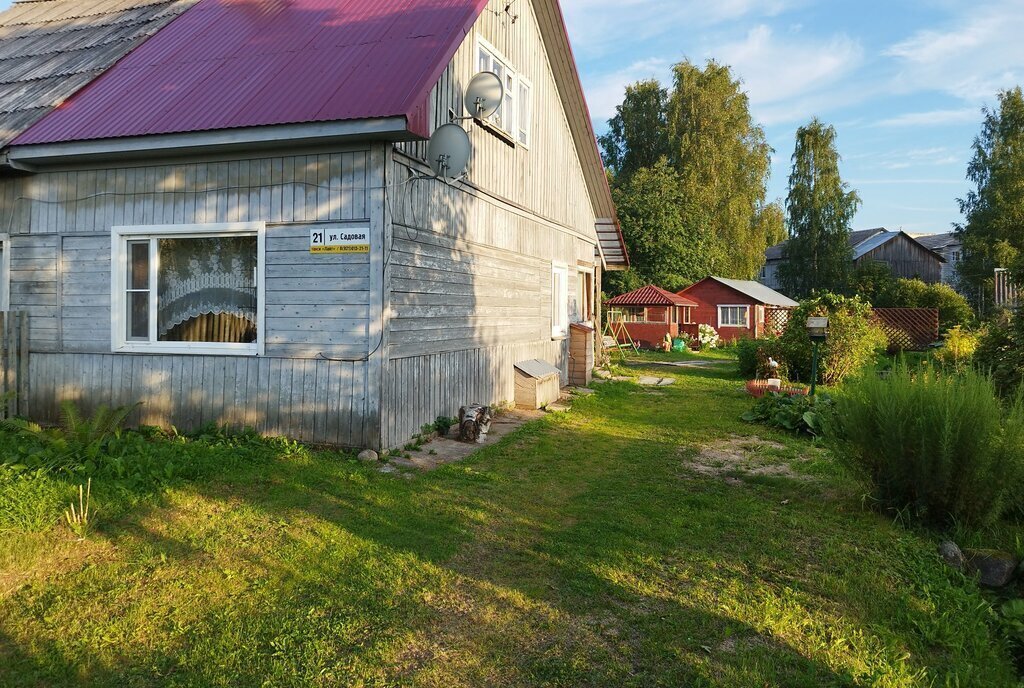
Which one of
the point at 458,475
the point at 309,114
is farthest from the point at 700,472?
the point at 309,114

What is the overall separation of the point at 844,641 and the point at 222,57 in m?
9.08

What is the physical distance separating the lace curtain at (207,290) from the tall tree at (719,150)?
3523cm

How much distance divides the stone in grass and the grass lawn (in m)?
0.28

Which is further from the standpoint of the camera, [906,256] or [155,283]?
[906,256]

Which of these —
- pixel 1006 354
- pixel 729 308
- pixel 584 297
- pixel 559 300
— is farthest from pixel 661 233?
pixel 1006 354

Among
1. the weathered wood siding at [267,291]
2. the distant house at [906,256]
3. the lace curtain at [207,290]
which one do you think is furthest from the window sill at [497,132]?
the distant house at [906,256]

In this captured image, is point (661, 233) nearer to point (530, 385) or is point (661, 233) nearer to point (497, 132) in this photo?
point (530, 385)

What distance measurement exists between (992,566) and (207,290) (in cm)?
779

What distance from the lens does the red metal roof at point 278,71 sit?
718 centimetres

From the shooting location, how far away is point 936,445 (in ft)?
18.0

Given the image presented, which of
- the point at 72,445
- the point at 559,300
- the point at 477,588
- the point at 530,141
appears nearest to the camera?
the point at 477,588

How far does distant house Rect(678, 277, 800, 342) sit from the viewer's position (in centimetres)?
3275

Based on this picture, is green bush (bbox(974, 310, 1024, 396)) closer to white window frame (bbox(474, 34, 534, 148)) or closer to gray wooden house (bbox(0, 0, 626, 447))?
gray wooden house (bbox(0, 0, 626, 447))

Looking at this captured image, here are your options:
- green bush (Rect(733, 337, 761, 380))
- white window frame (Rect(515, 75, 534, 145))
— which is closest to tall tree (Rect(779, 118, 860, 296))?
green bush (Rect(733, 337, 761, 380))
